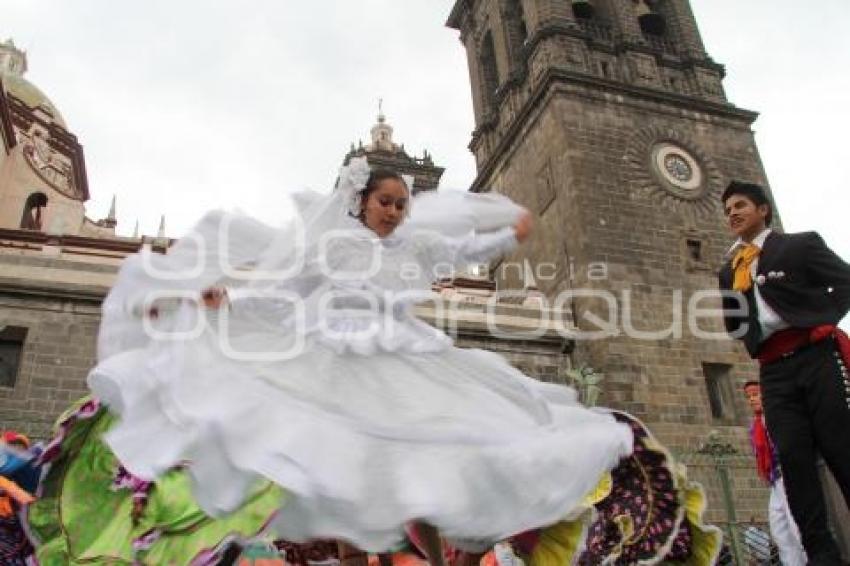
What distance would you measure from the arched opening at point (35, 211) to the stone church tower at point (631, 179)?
13.1 m

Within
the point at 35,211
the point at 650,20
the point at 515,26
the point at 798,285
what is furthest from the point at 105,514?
the point at 650,20

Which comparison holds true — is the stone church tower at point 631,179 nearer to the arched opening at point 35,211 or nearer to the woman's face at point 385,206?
the woman's face at point 385,206

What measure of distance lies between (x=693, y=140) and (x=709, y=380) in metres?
6.90

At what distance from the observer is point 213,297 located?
335 cm

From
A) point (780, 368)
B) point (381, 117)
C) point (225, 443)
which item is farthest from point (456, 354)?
point (381, 117)

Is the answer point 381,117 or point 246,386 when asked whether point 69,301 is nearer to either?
point 246,386

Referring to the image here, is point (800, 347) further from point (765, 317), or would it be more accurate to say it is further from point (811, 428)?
point (811, 428)

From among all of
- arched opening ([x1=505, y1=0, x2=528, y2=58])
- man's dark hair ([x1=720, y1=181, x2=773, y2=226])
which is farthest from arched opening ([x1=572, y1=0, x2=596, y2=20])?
man's dark hair ([x1=720, y1=181, x2=773, y2=226])

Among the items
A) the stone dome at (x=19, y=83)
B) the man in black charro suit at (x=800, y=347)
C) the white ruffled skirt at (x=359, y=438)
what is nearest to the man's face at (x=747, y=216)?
the man in black charro suit at (x=800, y=347)

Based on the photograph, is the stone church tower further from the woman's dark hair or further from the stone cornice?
the woman's dark hair

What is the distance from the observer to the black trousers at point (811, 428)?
129 inches

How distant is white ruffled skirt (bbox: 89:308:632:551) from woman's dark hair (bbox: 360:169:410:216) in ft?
3.26

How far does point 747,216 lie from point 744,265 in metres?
0.28

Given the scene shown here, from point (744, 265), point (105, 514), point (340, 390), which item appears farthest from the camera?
point (105, 514)
